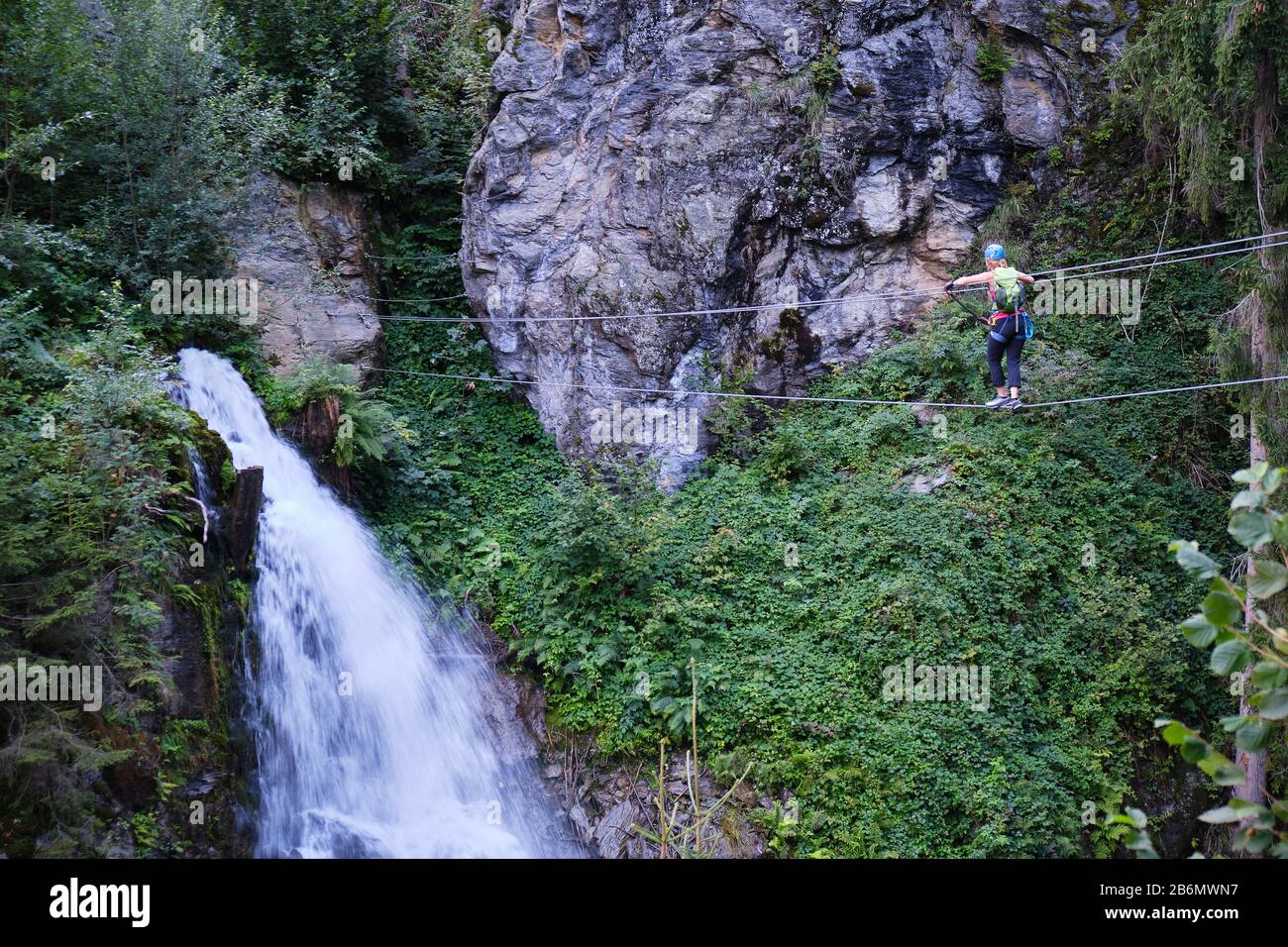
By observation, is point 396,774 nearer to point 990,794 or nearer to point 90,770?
point 90,770

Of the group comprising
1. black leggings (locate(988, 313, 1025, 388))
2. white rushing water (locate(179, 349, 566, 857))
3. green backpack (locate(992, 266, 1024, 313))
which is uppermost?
green backpack (locate(992, 266, 1024, 313))

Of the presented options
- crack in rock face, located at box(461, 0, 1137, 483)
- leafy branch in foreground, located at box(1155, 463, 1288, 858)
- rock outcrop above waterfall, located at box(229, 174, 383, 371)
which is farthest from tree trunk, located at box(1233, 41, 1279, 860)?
rock outcrop above waterfall, located at box(229, 174, 383, 371)

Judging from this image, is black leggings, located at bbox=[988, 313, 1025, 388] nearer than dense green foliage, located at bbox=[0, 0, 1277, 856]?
No

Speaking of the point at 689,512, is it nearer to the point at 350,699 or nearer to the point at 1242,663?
the point at 350,699

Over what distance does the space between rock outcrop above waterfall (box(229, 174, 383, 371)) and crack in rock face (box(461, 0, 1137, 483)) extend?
3.24m

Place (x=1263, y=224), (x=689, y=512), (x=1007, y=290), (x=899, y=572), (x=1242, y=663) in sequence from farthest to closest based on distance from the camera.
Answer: (x=689, y=512) < (x=899, y=572) < (x=1007, y=290) < (x=1263, y=224) < (x=1242, y=663)

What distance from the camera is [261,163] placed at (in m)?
14.0

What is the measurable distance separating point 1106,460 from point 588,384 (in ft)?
24.8

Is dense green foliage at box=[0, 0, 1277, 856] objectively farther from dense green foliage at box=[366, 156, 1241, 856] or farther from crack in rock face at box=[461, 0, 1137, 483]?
crack in rock face at box=[461, 0, 1137, 483]

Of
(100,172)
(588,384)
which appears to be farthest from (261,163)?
(588,384)

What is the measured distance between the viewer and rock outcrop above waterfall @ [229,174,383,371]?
13.8 meters

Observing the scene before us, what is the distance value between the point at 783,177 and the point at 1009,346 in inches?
208

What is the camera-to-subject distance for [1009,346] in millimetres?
10688

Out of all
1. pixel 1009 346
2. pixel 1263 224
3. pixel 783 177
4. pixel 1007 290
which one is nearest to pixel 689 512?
pixel 1009 346
